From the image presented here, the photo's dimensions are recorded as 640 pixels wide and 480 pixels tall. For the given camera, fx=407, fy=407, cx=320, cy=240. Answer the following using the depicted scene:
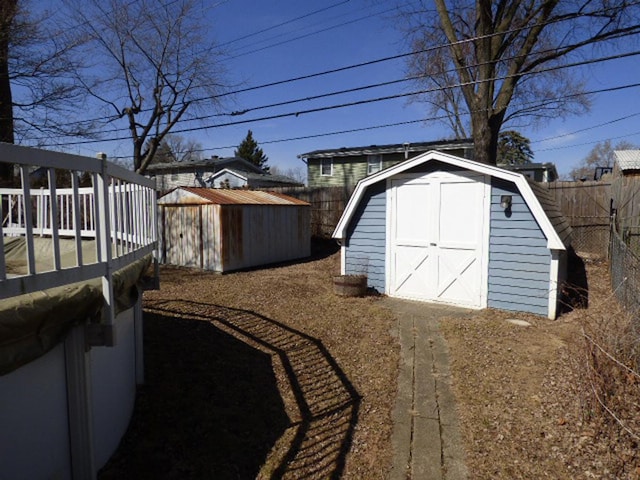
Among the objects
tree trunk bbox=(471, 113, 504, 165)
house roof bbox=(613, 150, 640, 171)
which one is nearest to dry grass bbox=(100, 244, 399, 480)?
tree trunk bbox=(471, 113, 504, 165)

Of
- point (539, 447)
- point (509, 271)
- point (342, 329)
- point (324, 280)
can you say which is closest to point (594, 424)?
point (539, 447)

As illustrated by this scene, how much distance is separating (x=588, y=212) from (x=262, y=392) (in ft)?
40.1

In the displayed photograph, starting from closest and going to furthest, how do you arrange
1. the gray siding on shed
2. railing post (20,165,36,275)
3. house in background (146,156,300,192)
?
railing post (20,165,36,275), the gray siding on shed, house in background (146,156,300,192)

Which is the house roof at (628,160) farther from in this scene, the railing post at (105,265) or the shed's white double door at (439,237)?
the railing post at (105,265)

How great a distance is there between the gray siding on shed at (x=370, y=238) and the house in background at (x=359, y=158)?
40.2 feet

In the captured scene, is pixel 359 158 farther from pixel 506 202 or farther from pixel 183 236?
pixel 506 202

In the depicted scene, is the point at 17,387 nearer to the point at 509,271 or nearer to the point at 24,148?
the point at 24,148

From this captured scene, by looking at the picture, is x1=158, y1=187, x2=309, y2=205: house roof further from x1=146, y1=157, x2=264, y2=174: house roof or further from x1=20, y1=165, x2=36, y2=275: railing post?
x1=146, y1=157, x2=264, y2=174: house roof

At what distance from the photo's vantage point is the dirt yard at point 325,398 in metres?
3.14

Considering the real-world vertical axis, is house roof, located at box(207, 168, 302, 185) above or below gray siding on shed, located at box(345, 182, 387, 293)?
above

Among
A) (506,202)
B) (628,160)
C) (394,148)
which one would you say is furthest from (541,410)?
(394,148)

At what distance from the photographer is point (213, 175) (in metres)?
27.0

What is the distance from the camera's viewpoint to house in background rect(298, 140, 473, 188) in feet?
68.8

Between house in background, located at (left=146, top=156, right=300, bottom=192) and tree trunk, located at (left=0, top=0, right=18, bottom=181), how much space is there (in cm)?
1476
